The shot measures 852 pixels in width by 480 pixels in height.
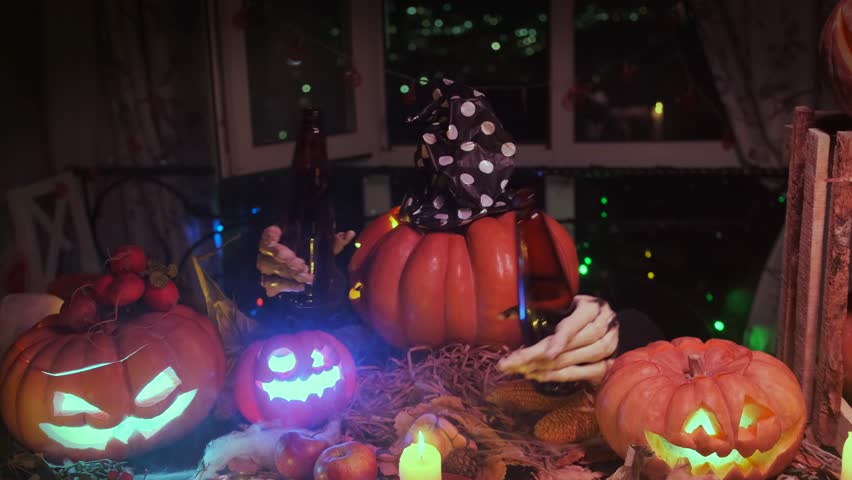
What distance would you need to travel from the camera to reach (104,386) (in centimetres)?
150

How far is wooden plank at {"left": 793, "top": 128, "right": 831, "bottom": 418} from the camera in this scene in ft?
5.23

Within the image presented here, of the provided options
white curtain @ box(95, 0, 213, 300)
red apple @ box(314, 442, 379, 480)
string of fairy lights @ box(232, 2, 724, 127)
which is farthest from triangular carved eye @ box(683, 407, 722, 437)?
white curtain @ box(95, 0, 213, 300)

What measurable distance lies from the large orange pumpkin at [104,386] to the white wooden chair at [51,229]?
3.40 ft

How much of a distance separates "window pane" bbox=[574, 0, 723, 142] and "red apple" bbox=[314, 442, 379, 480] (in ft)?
5.85

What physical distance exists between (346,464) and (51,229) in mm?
1682

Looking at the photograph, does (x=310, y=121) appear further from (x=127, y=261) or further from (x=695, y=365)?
(x=695, y=365)

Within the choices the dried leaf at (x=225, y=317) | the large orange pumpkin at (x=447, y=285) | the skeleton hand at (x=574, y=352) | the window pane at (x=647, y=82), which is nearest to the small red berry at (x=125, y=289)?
the dried leaf at (x=225, y=317)

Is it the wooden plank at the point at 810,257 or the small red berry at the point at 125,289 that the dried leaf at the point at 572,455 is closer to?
the wooden plank at the point at 810,257

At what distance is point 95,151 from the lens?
292cm

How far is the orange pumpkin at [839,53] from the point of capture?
1.52 metres

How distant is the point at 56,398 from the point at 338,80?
5.44 feet

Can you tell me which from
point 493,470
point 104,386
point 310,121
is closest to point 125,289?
point 104,386

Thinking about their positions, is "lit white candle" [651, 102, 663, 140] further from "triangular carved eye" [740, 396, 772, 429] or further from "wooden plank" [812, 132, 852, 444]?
"triangular carved eye" [740, 396, 772, 429]

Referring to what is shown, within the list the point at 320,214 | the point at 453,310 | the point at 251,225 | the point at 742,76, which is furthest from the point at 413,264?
the point at 742,76
